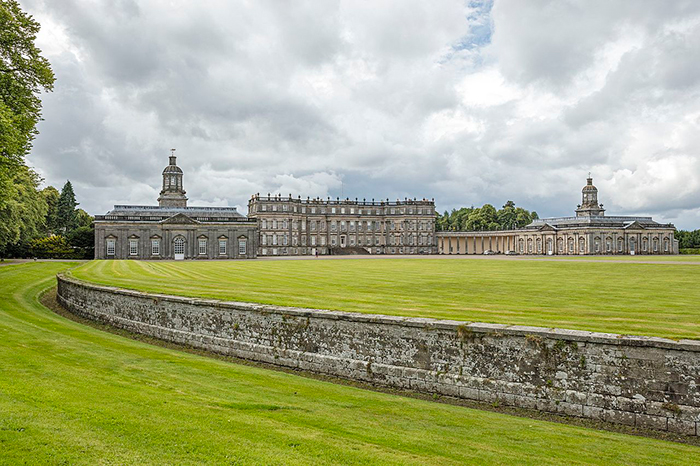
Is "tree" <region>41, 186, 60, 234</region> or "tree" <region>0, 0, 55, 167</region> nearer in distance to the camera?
"tree" <region>0, 0, 55, 167</region>

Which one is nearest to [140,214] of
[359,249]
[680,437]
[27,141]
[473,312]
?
[359,249]

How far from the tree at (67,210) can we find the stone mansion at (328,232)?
19438 millimetres

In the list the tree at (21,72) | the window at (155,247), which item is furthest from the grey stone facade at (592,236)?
the tree at (21,72)

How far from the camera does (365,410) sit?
32.7 feet

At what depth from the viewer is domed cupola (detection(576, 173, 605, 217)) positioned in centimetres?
12019

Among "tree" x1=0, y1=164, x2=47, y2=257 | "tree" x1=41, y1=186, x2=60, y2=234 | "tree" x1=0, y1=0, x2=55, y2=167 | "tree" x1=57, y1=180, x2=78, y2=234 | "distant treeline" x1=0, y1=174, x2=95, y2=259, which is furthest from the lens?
"tree" x1=57, y1=180, x2=78, y2=234

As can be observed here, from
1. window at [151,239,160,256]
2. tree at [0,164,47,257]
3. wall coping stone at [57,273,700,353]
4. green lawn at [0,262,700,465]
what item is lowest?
green lawn at [0,262,700,465]

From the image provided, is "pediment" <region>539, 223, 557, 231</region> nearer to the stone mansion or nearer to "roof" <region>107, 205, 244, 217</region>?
the stone mansion

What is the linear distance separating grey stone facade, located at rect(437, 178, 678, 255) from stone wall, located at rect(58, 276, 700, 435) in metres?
99.0

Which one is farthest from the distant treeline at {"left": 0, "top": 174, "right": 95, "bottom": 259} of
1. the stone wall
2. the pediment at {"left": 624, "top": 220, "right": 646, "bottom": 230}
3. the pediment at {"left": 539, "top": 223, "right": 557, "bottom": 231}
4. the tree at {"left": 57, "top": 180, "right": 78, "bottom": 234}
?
the pediment at {"left": 624, "top": 220, "right": 646, "bottom": 230}

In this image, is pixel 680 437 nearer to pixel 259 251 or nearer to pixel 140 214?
pixel 140 214

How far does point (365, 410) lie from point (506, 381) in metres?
3.37

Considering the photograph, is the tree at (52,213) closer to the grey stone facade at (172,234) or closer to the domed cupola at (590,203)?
the grey stone facade at (172,234)

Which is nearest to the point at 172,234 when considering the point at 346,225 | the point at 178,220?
the point at 178,220
